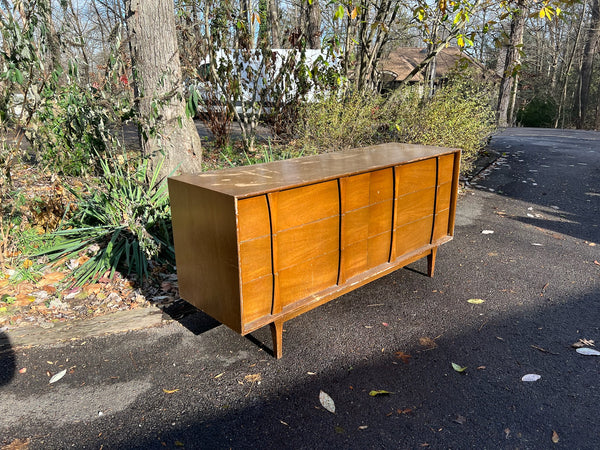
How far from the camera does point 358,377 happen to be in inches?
112

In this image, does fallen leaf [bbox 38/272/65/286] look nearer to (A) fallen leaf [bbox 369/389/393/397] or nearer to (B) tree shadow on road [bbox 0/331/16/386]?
(B) tree shadow on road [bbox 0/331/16/386]

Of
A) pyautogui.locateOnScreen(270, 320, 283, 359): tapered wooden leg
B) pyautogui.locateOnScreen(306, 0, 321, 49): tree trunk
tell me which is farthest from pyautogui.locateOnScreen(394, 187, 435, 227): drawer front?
pyautogui.locateOnScreen(306, 0, 321, 49): tree trunk

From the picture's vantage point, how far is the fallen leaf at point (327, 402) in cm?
256

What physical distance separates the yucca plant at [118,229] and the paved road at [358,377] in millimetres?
984

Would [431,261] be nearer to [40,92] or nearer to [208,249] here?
[208,249]

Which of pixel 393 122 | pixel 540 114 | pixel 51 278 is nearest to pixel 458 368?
pixel 51 278

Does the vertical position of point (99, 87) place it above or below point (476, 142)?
above

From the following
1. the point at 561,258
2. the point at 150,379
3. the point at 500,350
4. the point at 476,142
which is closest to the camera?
the point at 150,379

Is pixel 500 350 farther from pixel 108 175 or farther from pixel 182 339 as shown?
pixel 108 175

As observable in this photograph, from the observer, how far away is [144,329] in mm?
3420

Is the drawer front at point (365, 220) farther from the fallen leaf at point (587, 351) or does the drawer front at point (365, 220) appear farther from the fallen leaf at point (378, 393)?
the fallen leaf at point (587, 351)

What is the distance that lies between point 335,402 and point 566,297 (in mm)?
2543

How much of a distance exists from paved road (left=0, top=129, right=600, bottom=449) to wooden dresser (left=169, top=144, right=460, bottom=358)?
36 cm

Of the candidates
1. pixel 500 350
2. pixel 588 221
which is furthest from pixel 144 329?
pixel 588 221
